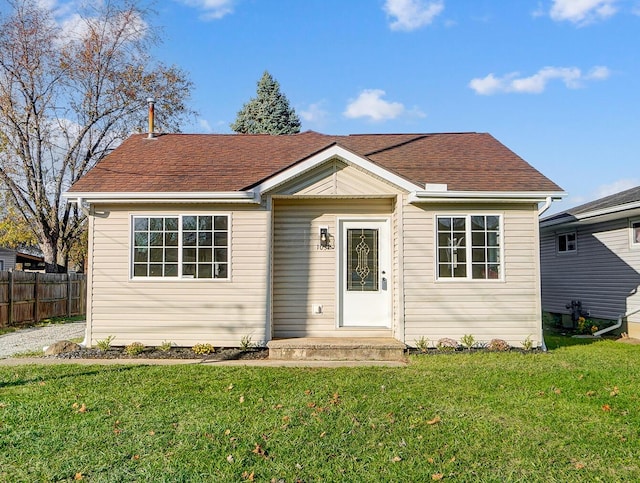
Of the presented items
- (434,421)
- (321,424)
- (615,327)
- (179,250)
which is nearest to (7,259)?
(179,250)

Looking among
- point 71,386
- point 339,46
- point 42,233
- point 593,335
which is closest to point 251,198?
point 71,386

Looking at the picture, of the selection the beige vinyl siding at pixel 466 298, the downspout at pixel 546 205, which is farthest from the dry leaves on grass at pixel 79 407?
the downspout at pixel 546 205

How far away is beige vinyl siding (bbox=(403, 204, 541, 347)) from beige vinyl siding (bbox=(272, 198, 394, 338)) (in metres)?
0.79

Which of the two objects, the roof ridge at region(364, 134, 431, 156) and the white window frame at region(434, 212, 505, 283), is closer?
the white window frame at region(434, 212, 505, 283)

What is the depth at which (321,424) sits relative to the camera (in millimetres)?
4645

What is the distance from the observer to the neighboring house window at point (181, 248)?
340 inches

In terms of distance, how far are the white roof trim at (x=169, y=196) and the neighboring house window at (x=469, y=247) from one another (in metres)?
3.42

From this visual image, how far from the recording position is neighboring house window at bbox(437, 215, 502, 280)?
864 centimetres

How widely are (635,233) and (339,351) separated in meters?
7.60

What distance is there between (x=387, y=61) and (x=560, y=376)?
10.1 m

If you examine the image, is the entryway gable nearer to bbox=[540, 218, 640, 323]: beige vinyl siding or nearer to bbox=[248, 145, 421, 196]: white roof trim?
bbox=[248, 145, 421, 196]: white roof trim

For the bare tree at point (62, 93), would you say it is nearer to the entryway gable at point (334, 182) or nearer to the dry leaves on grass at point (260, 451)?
the entryway gable at point (334, 182)

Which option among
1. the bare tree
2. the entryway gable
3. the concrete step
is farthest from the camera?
the bare tree

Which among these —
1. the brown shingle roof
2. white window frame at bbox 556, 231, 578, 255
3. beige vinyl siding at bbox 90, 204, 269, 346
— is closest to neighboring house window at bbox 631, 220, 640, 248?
white window frame at bbox 556, 231, 578, 255
